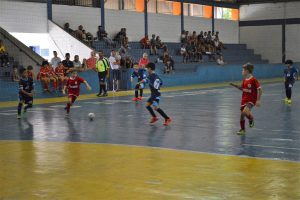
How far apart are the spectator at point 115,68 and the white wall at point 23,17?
551 centimetres

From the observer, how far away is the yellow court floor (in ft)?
23.4

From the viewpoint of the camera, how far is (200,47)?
41.3 m

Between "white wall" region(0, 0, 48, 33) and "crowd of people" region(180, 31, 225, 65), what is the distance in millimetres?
11611

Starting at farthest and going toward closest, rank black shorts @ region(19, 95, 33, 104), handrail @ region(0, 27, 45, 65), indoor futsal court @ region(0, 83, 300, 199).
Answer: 1. handrail @ region(0, 27, 45, 65)
2. black shorts @ region(19, 95, 33, 104)
3. indoor futsal court @ region(0, 83, 300, 199)

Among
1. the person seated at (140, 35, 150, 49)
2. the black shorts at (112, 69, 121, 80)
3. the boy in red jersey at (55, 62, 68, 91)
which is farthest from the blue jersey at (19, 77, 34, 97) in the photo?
the person seated at (140, 35, 150, 49)

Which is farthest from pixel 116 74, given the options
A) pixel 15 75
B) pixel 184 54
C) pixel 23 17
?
pixel 184 54

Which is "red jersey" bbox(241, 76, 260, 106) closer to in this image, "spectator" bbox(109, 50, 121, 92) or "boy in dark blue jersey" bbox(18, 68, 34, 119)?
"boy in dark blue jersey" bbox(18, 68, 34, 119)

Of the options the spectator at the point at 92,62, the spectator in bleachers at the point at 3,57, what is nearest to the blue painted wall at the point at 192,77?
the spectator at the point at 92,62

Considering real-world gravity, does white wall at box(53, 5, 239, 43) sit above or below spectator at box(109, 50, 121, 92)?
above

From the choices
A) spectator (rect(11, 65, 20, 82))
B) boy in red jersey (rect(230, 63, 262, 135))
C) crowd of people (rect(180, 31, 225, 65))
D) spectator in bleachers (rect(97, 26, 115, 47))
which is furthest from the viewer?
crowd of people (rect(180, 31, 225, 65))

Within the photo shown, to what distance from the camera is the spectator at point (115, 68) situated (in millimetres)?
28141

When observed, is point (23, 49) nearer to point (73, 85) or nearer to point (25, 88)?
point (25, 88)

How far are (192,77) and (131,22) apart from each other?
6.59 metres

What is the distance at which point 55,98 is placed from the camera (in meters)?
25.0
